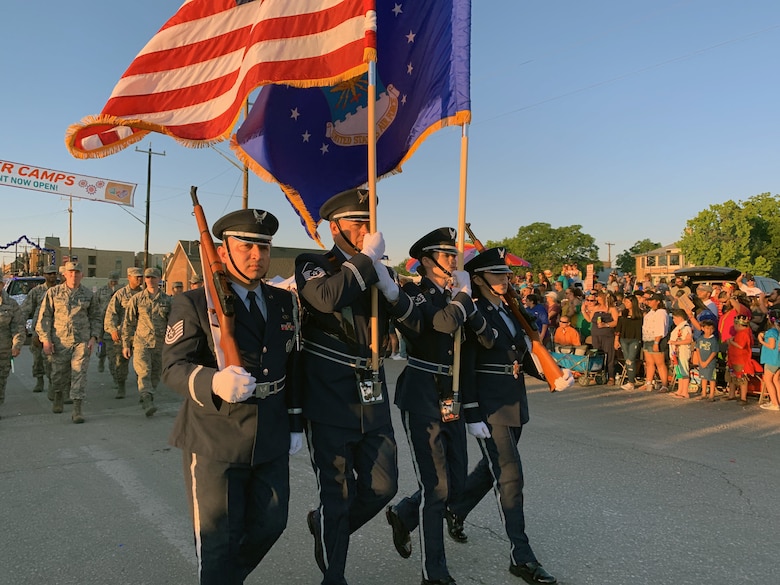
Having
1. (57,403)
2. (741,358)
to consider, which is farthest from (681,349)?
(57,403)

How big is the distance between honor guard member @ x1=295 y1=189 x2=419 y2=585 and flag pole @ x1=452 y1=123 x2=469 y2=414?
48 centimetres

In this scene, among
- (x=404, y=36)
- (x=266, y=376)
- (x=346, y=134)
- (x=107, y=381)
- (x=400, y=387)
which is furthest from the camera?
(x=107, y=381)

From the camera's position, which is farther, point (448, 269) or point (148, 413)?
point (148, 413)

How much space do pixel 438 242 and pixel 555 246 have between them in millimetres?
89367

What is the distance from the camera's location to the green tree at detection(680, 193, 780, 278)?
49719 mm

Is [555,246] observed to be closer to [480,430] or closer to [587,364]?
[587,364]

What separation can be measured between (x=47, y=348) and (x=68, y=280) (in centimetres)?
95

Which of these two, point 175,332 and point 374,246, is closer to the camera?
point 175,332

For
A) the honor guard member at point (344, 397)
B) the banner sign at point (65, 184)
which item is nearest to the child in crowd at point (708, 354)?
the honor guard member at point (344, 397)

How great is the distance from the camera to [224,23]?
4074 mm

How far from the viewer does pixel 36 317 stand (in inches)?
319

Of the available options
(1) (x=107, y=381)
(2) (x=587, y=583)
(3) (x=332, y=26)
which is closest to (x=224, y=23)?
(3) (x=332, y=26)

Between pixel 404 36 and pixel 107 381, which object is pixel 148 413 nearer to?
pixel 107 381

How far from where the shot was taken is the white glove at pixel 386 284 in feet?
9.76
